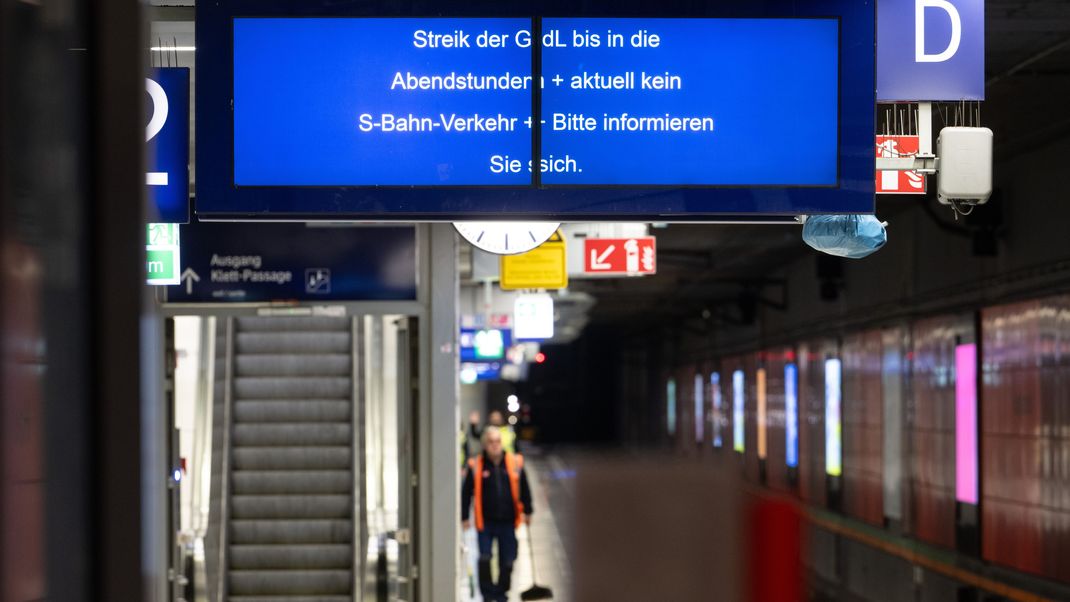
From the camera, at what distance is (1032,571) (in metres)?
13.2

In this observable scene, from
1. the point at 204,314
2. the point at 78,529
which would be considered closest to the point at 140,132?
the point at 78,529

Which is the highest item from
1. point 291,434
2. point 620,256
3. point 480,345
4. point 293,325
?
point 620,256

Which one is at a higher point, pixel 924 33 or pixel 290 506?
pixel 924 33

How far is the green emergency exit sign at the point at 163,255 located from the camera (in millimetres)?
7328

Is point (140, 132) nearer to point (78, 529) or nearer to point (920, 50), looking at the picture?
point (78, 529)

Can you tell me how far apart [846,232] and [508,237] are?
7.60 ft

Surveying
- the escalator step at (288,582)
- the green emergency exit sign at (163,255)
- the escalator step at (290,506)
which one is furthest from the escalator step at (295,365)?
the green emergency exit sign at (163,255)

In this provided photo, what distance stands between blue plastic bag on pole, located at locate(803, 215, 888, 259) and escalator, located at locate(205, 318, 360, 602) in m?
6.06

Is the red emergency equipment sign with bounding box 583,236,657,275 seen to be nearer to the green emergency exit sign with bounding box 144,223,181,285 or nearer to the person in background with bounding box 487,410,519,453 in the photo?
the person in background with bounding box 487,410,519,453

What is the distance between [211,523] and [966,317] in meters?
9.18

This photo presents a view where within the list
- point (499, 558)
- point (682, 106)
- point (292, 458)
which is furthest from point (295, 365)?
point (682, 106)

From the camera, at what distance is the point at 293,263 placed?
8.85 metres

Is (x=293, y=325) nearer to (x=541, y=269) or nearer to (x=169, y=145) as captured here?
(x=541, y=269)

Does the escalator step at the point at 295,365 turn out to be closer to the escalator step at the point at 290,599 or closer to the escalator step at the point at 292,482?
the escalator step at the point at 292,482
